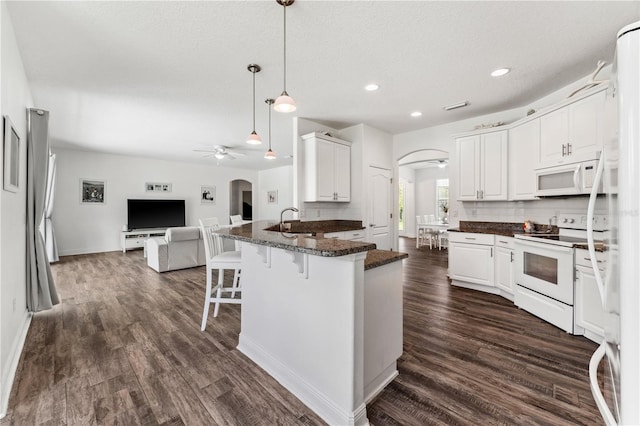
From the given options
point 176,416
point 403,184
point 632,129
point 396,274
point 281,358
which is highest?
point 403,184

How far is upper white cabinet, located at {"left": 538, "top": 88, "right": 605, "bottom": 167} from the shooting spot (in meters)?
2.63

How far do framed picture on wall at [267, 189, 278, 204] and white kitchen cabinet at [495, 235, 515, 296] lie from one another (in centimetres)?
770

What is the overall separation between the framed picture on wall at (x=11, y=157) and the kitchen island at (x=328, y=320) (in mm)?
1606

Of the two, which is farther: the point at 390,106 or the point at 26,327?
the point at 390,106

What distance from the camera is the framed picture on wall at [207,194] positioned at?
9.06m

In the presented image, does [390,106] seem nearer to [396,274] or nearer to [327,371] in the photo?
[396,274]

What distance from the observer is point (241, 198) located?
10352 mm

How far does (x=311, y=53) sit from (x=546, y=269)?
129 inches

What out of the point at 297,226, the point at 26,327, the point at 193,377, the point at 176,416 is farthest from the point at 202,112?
the point at 176,416

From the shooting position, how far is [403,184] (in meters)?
10.8

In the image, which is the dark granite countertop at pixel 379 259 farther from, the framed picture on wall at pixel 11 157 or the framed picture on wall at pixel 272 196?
the framed picture on wall at pixel 272 196

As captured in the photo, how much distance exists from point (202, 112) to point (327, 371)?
4.05 m

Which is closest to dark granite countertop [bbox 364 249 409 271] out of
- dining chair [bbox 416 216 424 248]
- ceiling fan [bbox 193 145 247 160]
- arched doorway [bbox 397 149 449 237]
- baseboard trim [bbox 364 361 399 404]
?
baseboard trim [bbox 364 361 399 404]

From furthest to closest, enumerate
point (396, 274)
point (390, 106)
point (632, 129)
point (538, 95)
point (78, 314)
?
point (390, 106) < point (538, 95) < point (78, 314) < point (396, 274) < point (632, 129)
